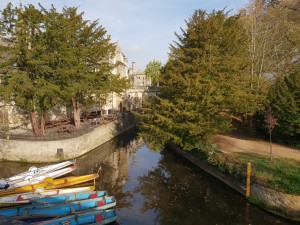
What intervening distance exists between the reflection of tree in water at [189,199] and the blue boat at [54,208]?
3296 millimetres

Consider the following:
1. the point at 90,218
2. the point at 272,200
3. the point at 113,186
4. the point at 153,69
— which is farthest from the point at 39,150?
the point at 153,69

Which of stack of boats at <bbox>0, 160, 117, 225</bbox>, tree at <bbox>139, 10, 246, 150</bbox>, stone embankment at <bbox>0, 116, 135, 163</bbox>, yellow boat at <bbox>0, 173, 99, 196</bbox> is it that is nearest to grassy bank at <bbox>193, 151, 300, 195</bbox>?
tree at <bbox>139, 10, 246, 150</bbox>

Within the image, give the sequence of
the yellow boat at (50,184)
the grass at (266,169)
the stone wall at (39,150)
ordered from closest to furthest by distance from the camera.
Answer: the grass at (266,169), the yellow boat at (50,184), the stone wall at (39,150)

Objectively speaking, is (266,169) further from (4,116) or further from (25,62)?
(4,116)

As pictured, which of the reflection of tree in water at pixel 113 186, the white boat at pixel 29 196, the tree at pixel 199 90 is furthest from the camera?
the tree at pixel 199 90

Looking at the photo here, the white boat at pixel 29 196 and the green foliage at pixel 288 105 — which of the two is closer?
the white boat at pixel 29 196

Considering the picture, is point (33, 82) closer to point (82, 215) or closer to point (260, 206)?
point (82, 215)

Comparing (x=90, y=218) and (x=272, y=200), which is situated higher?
(x=272, y=200)

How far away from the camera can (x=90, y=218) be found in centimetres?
1456

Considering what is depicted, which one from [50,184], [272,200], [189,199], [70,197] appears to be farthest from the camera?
[50,184]

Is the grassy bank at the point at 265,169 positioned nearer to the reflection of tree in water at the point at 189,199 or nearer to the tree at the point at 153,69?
the reflection of tree in water at the point at 189,199

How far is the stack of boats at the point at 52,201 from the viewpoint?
14.4 meters

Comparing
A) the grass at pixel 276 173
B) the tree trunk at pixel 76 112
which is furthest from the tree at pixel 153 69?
the grass at pixel 276 173

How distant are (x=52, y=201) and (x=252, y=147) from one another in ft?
60.8
